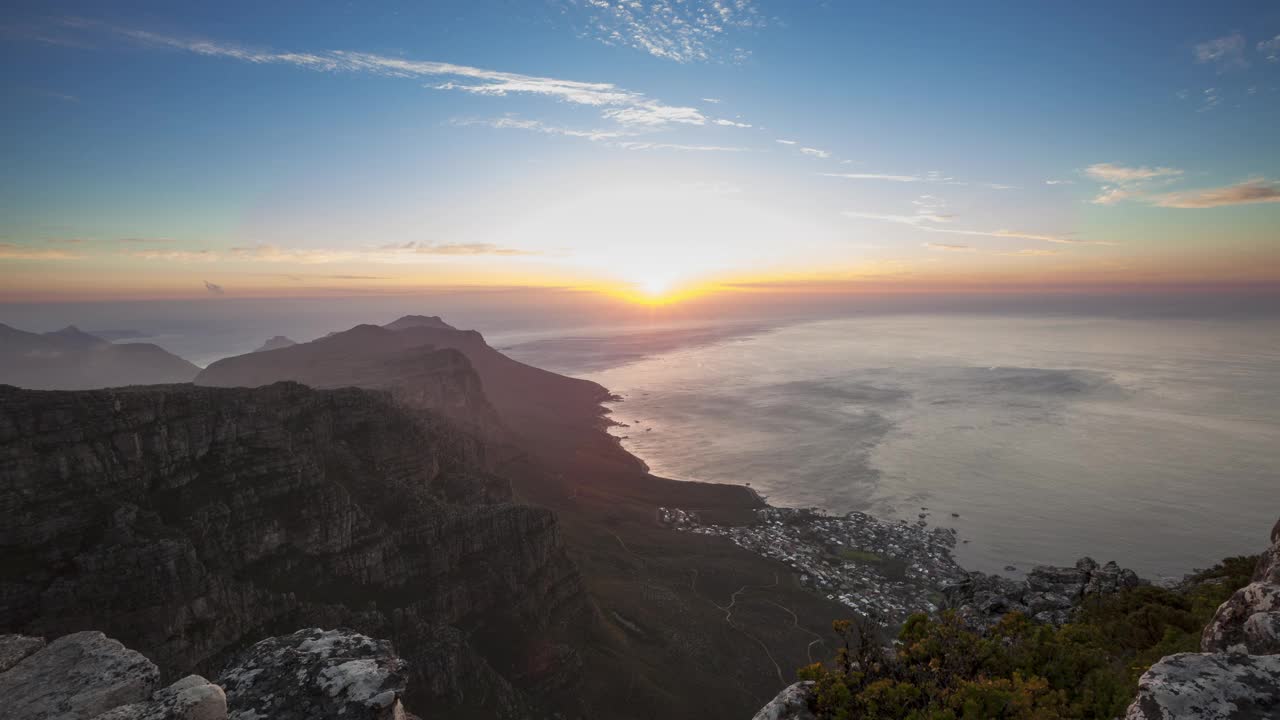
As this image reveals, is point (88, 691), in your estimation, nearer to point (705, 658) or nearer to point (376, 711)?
point (376, 711)

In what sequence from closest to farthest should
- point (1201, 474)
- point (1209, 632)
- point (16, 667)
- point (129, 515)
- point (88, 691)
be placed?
point (88, 691)
point (16, 667)
point (1209, 632)
point (129, 515)
point (1201, 474)

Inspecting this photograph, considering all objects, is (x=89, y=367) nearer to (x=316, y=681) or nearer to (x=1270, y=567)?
(x=316, y=681)

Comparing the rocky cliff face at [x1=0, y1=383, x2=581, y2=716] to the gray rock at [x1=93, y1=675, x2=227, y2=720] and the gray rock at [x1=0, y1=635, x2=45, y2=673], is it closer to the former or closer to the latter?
the gray rock at [x1=0, y1=635, x2=45, y2=673]

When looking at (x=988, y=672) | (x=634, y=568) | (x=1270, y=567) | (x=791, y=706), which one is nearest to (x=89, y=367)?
(x=634, y=568)

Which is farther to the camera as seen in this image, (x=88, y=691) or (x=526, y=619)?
(x=526, y=619)

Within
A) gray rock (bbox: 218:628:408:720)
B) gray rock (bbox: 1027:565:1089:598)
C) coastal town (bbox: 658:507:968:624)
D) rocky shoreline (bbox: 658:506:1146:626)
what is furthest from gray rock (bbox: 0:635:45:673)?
coastal town (bbox: 658:507:968:624)

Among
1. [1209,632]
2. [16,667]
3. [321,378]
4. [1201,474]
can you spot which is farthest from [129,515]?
[1201,474]
